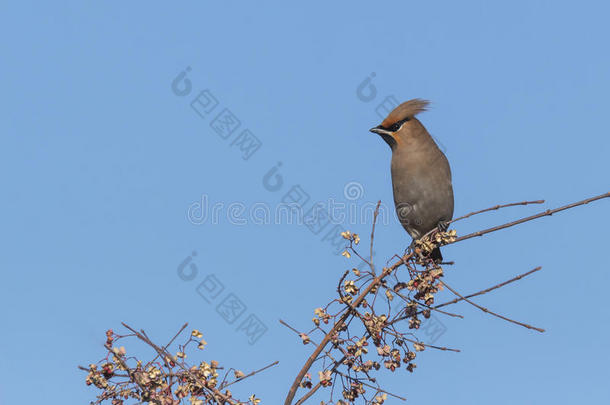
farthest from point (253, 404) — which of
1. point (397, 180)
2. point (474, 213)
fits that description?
point (397, 180)

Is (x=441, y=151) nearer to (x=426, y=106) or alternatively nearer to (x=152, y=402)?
(x=426, y=106)

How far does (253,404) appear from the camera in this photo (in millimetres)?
3713

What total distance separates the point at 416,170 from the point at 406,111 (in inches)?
23.1

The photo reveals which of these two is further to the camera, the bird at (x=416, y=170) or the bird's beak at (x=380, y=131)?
the bird's beak at (x=380, y=131)

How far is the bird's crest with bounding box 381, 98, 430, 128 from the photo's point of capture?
6.82m

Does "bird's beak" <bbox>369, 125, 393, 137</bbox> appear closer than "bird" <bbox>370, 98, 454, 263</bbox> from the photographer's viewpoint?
No

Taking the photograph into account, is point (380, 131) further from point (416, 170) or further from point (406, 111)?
point (416, 170)

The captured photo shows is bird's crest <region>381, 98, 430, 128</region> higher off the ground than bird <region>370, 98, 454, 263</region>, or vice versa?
bird's crest <region>381, 98, 430, 128</region>

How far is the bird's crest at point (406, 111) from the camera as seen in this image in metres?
6.82

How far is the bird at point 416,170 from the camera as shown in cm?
665

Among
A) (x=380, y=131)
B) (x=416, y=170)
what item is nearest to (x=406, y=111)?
(x=380, y=131)

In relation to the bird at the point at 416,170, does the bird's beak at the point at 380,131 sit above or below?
above

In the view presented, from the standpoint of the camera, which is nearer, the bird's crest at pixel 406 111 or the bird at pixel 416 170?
the bird at pixel 416 170

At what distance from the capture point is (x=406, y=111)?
682 cm
